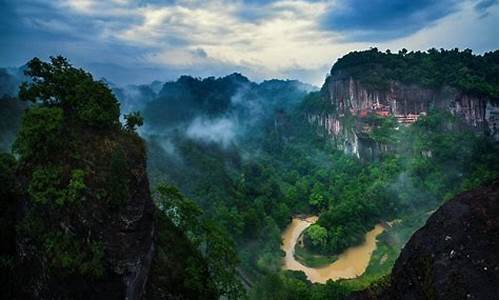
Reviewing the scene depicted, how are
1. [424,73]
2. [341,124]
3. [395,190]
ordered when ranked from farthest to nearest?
1. [341,124]
2. [424,73]
3. [395,190]

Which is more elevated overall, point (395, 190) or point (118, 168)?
point (118, 168)

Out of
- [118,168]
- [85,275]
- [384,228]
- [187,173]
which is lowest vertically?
[384,228]

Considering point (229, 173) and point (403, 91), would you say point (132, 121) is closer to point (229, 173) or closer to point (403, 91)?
point (229, 173)

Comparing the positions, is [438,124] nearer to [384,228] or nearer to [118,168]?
[384,228]

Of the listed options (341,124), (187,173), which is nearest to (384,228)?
(187,173)

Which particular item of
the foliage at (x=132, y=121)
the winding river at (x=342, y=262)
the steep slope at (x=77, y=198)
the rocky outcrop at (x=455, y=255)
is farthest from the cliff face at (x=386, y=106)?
the steep slope at (x=77, y=198)

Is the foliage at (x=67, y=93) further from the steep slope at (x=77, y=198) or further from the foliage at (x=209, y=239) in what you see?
the foliage at (x=209, y=239)

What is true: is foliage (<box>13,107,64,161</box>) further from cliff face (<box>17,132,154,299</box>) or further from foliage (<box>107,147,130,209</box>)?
foliage (<box>107,147,130,209</box>)
